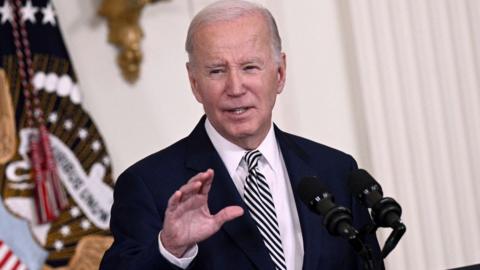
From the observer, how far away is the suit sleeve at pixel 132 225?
2672 millimetres

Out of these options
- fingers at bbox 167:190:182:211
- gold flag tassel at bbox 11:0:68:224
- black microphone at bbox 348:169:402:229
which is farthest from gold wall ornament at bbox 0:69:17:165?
black microphone at bbox 348:169:402:229

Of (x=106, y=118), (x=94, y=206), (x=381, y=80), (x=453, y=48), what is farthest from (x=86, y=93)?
(x=453, y=48)

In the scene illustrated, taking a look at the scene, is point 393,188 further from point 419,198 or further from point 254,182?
point 254,182

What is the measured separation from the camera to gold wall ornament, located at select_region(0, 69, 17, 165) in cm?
394

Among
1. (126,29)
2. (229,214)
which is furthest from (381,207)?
(126,29)

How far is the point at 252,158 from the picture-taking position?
2.92m

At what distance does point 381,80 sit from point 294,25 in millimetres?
466

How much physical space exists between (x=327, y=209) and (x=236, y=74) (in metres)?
0.57

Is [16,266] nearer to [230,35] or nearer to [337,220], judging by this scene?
[230,35]

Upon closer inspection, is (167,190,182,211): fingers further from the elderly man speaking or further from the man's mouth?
the man's mouth

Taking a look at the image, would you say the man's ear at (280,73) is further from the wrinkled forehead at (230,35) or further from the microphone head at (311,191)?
the microphone head at (311,191)

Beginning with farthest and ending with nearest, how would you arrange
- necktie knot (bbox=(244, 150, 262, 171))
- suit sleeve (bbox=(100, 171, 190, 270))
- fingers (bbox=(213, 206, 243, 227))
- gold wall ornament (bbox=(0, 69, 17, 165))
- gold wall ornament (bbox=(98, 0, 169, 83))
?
gold wall ornament (bbox=(98, 0, 169, 83)) < gold wall ornament (bbox=(0, 69, 17, 165)) < necktie knot (bbox=(244, 150, 262, 171)) < suit sleeve (bbox=(100, 171, 190, 270)) < fingers (bbox=(213, 206, 243, 227))

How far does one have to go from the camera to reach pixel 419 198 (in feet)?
16.3

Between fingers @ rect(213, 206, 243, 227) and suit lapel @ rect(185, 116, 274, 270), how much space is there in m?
0.30
